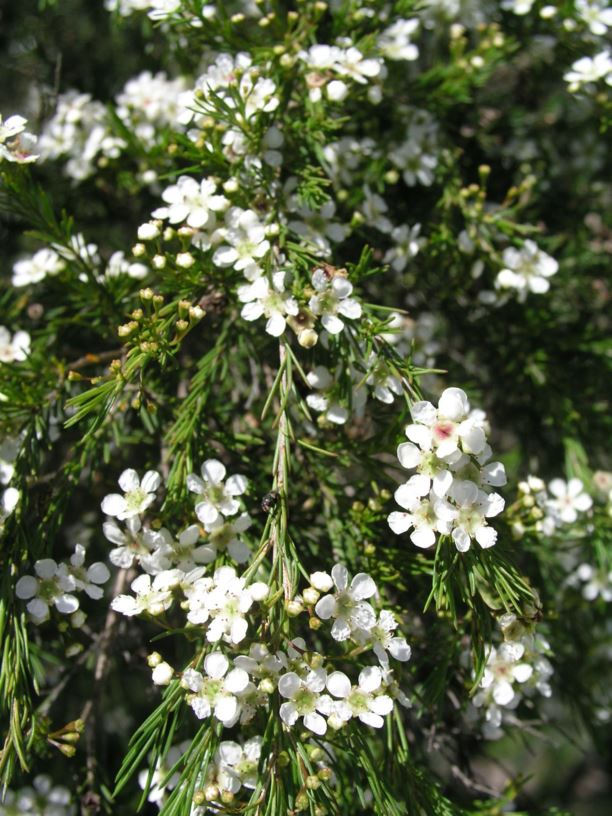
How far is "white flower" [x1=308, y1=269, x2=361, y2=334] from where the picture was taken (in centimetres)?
149

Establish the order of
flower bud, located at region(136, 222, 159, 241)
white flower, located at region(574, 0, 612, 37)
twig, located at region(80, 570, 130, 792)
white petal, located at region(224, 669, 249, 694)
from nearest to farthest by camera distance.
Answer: white petal, located at region(224, 669, 249, 694) → flower bud, located at region(136, 222, 159, 241) → twig, located at region(80, 570, 130, 792) → white flower, located at region(574, 0, 612, 37)

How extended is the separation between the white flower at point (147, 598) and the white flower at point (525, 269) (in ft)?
3.67

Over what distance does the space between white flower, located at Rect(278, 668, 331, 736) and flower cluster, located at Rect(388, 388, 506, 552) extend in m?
0.28

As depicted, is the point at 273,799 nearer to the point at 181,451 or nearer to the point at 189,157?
the point at 181,451

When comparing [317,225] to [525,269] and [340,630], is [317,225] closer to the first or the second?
[525,269]

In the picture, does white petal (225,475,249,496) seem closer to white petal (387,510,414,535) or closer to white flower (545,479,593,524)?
white petal (387,510,414,535)

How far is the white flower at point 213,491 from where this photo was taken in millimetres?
1495

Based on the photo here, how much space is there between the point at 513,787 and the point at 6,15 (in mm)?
2806

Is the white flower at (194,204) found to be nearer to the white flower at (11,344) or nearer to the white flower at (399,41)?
the white flower at (11,344)

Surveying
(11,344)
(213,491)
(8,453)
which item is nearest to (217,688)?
(213,491)

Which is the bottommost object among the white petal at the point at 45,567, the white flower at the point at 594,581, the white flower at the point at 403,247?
the white flower at the point at 594,581

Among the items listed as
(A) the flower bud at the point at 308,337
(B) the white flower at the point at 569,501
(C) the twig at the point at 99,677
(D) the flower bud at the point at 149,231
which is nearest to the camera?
(A) the flower bud at the point at 308,337

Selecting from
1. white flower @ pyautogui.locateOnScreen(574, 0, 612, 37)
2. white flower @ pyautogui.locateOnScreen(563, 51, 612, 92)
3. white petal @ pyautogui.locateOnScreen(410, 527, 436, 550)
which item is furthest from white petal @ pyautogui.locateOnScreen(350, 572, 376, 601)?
white flower @ pyautogui.locateOnScreen(574, 0, 612, 37)

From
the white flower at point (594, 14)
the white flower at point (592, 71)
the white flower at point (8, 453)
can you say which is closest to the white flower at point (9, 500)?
the white flower at point (8, 453)
